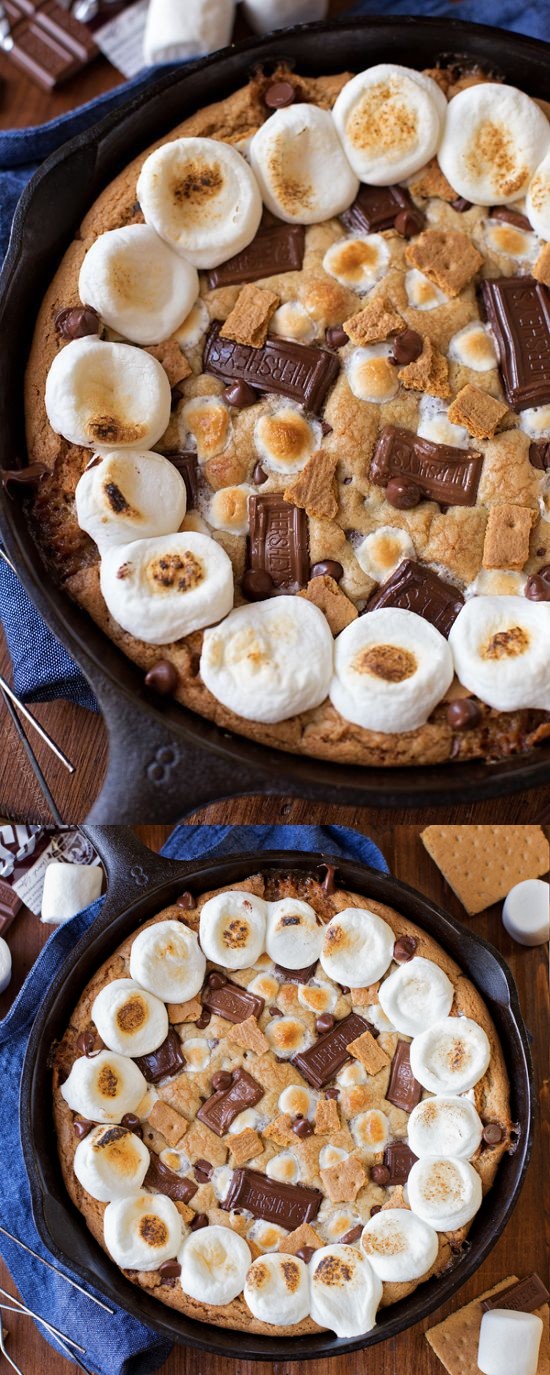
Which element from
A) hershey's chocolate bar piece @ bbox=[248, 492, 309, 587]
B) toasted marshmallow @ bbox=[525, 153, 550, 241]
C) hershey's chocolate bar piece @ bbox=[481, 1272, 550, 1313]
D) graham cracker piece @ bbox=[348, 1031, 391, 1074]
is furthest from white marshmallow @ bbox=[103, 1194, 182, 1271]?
toasted marshmallow @ bbox=[525, 153, 550, 241]

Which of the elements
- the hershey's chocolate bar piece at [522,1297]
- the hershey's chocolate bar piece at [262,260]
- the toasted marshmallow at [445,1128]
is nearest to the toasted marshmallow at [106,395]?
the hershey's chocolate bar piece at [262,260]

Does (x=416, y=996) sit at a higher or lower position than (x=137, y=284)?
lower

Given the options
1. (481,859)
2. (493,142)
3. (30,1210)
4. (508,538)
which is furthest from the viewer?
(481,859)

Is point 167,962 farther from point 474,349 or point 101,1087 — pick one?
point 474,349

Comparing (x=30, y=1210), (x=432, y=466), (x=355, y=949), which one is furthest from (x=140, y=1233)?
(x=432, y=466)

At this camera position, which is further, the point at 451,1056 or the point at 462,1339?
the point at 462,1339

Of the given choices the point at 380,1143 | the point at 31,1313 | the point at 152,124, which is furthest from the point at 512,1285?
the point at 152,124

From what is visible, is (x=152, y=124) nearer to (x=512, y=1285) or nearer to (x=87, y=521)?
(x=87, y=521)

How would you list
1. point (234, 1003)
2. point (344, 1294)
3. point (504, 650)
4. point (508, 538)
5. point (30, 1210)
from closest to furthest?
1. point (504, 650)
2. point (508, 538)
3. point (344, 1294)
4. point (234, 1003)
5. point (30, 1210)
